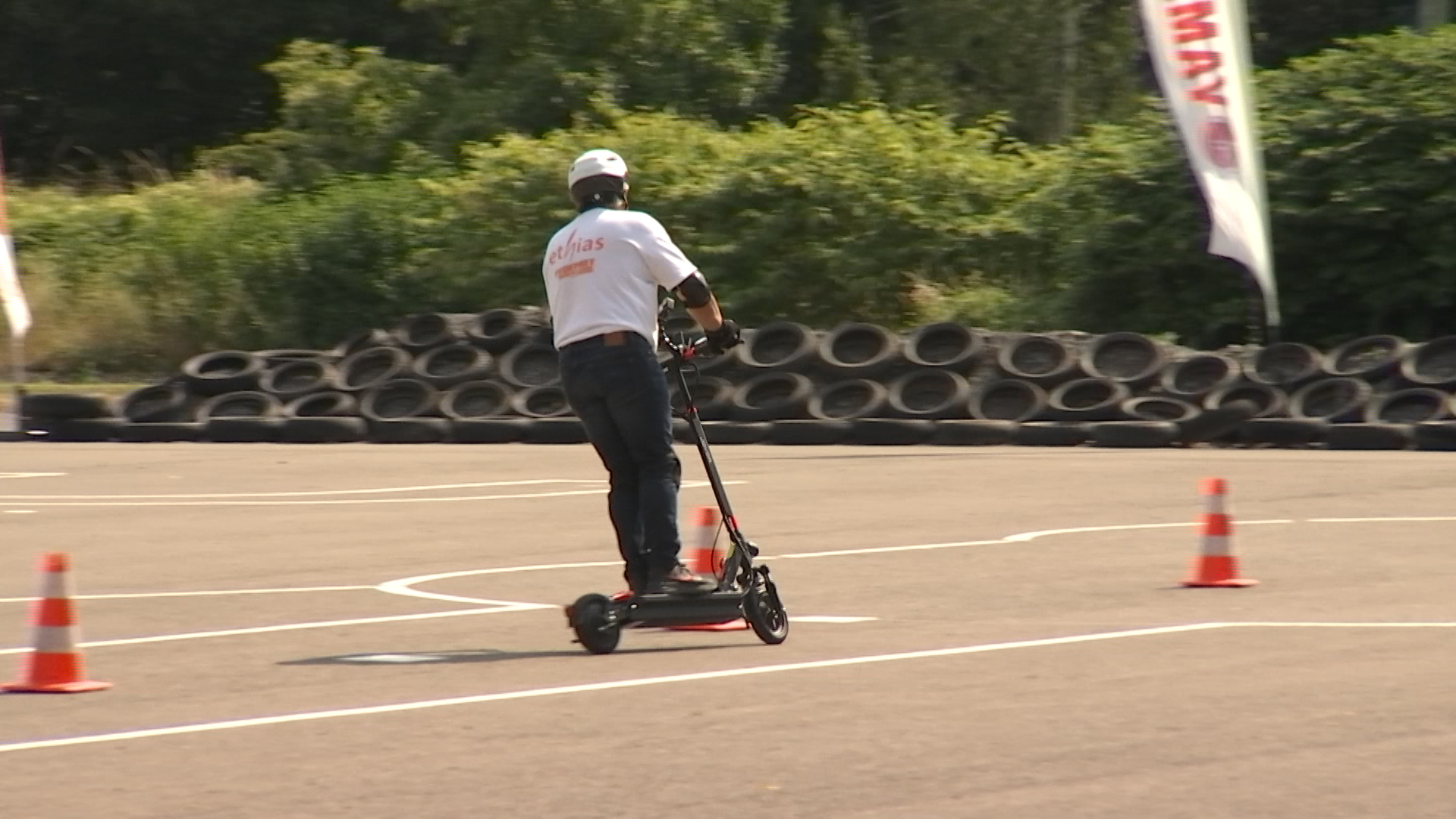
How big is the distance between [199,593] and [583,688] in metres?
4.04

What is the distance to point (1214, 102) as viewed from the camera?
1936 centimetres

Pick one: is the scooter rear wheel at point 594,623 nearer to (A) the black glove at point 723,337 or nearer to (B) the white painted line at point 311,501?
(A) the black glove at point 723,337

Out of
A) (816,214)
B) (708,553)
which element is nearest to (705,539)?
(708,553)

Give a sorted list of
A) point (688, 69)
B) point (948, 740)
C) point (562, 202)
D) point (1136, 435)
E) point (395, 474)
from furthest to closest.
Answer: point (688, 69)
point (562, 202)
point (1136, 435)
point (395, 474)
point (948, 740)

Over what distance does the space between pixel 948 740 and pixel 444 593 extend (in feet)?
15.9

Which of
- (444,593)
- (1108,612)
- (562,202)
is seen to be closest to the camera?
(1108,612)

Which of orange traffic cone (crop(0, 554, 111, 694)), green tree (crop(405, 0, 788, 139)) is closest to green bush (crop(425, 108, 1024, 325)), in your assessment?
green tree (crop(405, 0, 788, 139))

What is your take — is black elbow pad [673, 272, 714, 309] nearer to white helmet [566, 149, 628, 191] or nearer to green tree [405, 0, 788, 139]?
white helmet [566, 149, 628, 191]

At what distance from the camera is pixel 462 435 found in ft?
77.8

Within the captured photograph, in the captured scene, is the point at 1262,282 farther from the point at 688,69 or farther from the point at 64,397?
the point at 688,69

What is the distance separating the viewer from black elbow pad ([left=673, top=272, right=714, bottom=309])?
9.09m

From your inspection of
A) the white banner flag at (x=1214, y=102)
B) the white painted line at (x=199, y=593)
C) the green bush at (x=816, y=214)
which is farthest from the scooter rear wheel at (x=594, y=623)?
the green bush at (x=816, y=214)

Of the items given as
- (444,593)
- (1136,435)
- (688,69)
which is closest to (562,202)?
(688,69)

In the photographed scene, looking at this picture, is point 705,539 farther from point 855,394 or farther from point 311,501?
point 855,394
